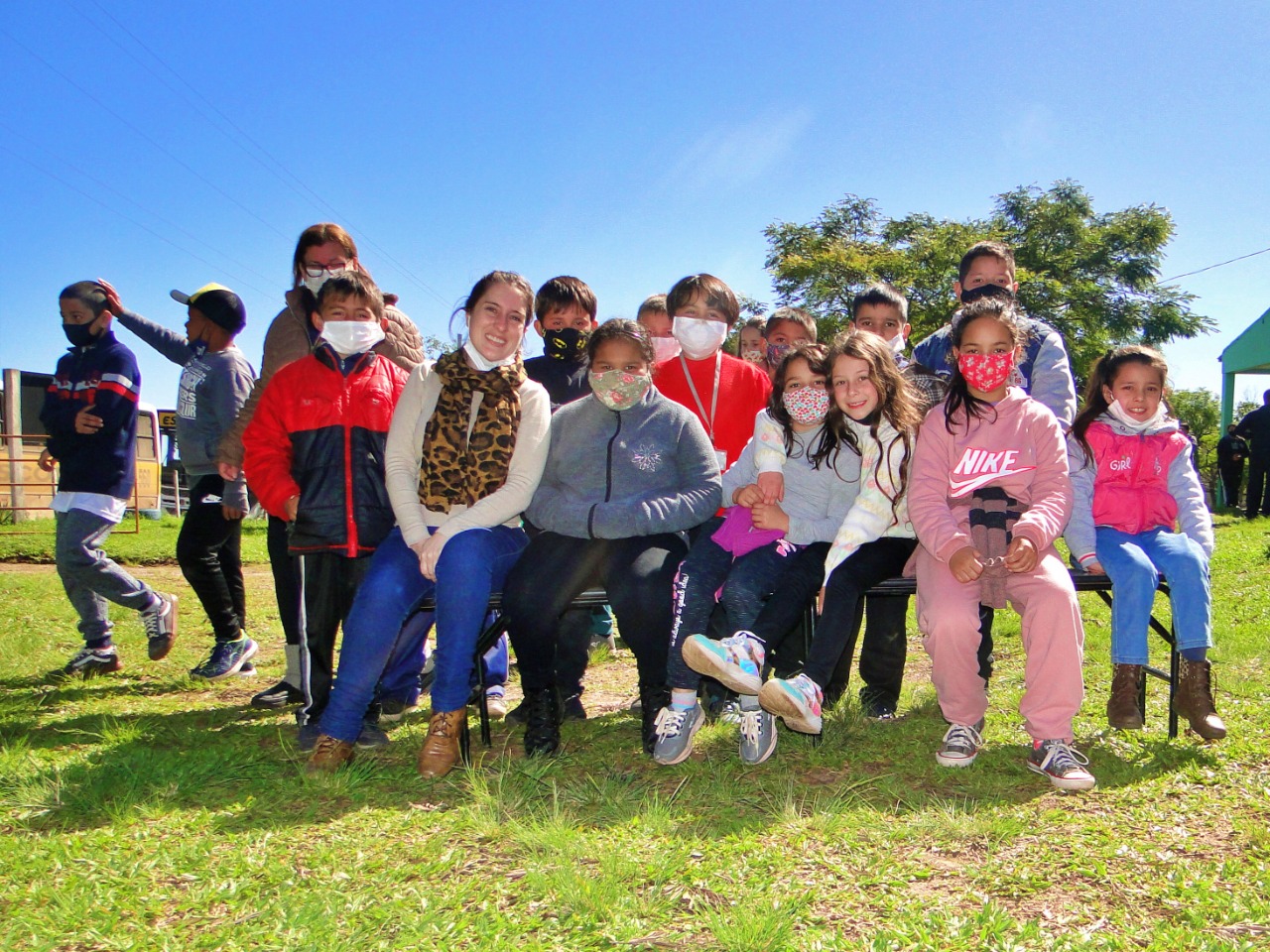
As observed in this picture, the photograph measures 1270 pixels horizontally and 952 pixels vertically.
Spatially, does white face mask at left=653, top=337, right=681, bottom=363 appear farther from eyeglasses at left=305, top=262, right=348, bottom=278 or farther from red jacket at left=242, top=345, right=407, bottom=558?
eyeglasses at left=305, top=262, right=348, bottom=278

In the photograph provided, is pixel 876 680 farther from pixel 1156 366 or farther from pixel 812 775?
pixel 1156 366

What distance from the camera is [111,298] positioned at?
5.46 meters

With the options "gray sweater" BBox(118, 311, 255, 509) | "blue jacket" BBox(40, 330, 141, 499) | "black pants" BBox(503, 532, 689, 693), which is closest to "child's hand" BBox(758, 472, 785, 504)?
"black pants" BBox(503, 532, 689, 693)

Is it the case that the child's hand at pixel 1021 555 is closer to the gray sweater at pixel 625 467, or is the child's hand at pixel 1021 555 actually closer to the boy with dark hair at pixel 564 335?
the gray sweater at pixel 625 467

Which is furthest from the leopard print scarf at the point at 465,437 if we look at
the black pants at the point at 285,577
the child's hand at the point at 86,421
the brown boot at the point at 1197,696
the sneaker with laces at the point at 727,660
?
the brown boot at the point at 1197,696

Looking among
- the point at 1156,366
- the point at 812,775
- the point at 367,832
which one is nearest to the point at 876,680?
the point at 812,775

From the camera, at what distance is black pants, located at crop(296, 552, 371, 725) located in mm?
A: 3994

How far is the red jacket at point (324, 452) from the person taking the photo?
389 cm

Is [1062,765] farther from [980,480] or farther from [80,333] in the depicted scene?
[80,333]

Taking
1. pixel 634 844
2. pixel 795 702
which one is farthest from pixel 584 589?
pixel 634 844

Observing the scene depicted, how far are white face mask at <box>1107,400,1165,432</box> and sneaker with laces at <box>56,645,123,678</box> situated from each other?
5379 millimetres

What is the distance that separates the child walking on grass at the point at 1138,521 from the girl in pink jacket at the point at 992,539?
0.33 metres

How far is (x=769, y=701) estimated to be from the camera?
326 centimetres

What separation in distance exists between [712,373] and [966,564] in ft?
5.46
